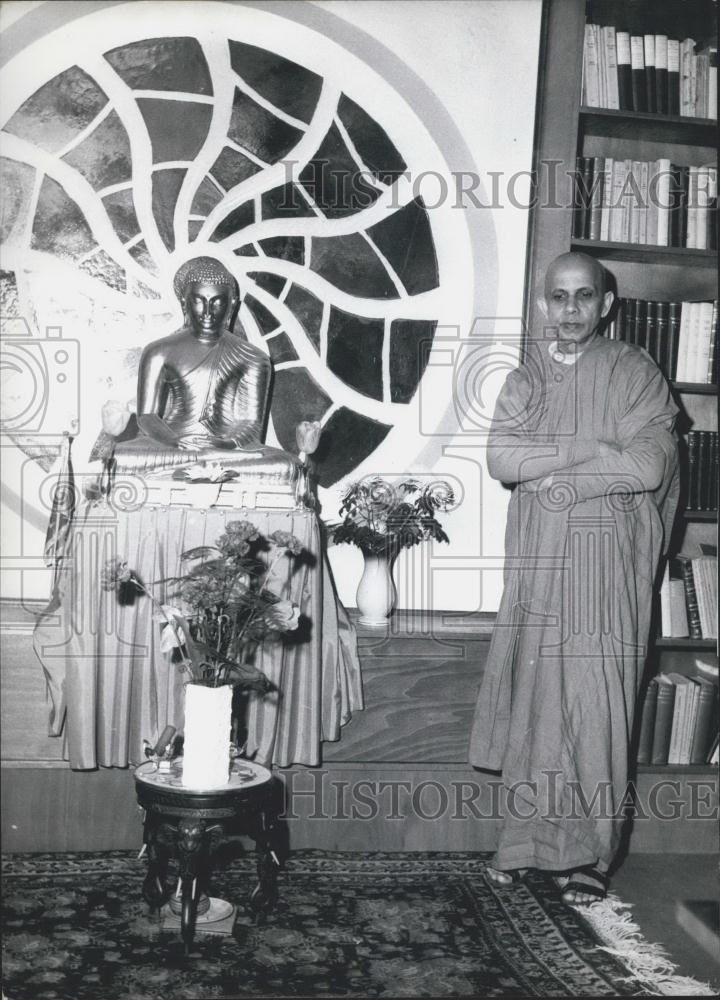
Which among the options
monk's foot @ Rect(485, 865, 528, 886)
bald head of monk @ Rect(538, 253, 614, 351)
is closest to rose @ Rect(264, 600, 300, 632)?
monk's foot @ Rect(485, 865, 528, 886)

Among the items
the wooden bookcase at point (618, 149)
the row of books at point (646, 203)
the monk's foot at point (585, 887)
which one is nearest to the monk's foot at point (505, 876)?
the monk's foot at point (585, 887)

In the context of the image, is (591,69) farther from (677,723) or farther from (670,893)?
(670,893)

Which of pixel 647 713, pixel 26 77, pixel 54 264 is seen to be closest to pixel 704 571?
pixel 647 713

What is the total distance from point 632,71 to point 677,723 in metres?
2.19

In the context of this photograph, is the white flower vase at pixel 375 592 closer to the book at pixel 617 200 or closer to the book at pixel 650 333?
the book at pixel 650 333

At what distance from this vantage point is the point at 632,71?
3633mm

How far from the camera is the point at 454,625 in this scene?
11.7 feet

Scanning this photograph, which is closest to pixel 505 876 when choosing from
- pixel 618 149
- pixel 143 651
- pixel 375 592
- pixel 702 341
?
pixel 375 592

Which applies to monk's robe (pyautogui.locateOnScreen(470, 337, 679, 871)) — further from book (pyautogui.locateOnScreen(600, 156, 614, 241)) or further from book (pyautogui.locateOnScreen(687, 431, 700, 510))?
book (pyautogui.locateOnScreen(600, 156, 614, 241))

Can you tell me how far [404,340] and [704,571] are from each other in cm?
128

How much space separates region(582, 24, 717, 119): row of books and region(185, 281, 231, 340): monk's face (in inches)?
54.5

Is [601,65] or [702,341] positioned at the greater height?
[601,65]

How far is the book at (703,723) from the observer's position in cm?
358

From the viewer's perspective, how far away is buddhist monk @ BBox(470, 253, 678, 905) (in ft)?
10.2
